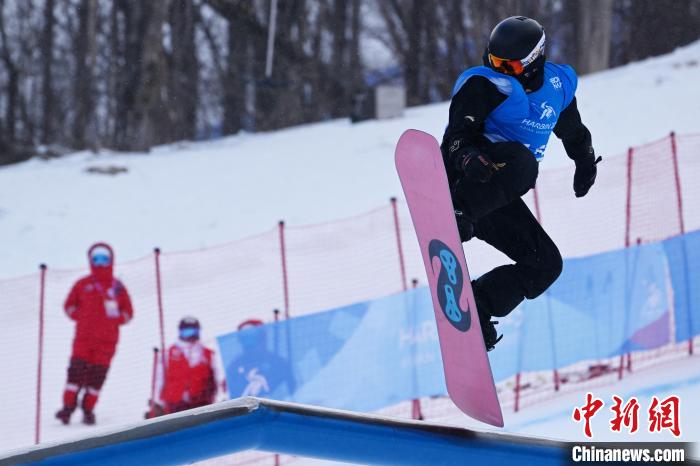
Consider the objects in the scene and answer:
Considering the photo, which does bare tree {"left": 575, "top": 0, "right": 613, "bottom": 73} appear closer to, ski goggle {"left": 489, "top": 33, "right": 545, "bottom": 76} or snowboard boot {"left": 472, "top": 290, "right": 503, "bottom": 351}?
ski goggle {"left": 489, "top": 33, "right": 545, "bottom": 76}

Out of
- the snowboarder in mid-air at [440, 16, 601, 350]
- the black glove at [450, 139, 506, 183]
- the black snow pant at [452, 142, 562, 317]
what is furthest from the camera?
the black snow pant at [452, 142, 562, 317]

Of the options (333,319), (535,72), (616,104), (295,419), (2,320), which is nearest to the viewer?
(295,419)

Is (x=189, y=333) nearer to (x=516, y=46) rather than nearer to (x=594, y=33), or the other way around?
(x=516, y=46)

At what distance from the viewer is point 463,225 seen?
3.46 metres

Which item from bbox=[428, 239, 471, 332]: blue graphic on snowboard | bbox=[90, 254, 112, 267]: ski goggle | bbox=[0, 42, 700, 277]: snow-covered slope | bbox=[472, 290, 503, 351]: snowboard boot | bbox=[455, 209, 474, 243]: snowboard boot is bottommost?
bbox=[472, 290, 503, 351]: snowboard boot

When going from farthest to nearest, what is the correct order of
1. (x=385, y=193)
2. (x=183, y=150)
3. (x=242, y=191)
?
(x=183, y=150) → (x=242, y=191) → (x=385, y=193)

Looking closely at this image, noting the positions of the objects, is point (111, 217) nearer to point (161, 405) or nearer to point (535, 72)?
point (161, 405)

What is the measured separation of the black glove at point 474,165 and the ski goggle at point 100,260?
5020 millimetres

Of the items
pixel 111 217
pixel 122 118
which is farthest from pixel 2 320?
pixel 122 118

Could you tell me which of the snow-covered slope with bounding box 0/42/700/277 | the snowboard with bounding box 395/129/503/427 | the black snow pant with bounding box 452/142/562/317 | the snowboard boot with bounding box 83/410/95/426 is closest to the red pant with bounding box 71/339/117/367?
the snowboard boot with bounding box 83/410/95/426

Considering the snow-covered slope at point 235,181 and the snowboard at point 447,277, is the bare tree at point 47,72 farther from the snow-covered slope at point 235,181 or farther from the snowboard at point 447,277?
the snowboard at point 447,277

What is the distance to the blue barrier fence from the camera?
21.0 ft

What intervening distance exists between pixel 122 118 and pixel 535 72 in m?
25.1

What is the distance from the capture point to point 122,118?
27234mm
